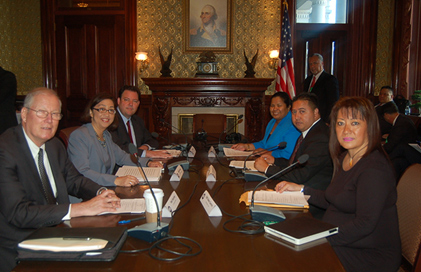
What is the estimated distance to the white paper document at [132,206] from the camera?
1.48 metres

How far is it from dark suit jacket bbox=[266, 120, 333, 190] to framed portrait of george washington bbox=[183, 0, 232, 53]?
4439mm

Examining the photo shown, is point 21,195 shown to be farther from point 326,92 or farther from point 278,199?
point 326,92

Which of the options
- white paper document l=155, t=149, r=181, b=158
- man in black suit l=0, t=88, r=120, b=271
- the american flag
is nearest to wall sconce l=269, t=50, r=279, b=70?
the american flag

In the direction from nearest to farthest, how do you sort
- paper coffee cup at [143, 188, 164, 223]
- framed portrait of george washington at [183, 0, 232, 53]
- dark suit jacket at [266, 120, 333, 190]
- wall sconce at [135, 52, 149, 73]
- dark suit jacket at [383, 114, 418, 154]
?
paper coffee cup at [143, 188, 164, 223] < dark suit jacket at [266, 120, 333, 190] < dark suit jacket at [383, 114, 418, 154] < wall sconce at [135, 52, 149, 73] < framed portrait of george washington at [183, 0, 232, 53]

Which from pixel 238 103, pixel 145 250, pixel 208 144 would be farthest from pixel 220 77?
pixel 145 250

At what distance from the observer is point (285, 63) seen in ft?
19.2

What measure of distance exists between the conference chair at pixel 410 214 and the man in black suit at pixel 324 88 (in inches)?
126

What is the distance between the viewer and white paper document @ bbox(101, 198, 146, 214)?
148 centimetres

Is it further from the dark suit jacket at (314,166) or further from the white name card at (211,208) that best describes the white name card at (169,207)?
the dark suit jacket at (314,166)

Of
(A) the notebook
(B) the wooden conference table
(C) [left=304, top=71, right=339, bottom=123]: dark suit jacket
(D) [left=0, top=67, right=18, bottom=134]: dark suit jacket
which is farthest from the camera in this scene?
(C) [left=304, top=71, right=339, bottom=123]: dark suit jacket

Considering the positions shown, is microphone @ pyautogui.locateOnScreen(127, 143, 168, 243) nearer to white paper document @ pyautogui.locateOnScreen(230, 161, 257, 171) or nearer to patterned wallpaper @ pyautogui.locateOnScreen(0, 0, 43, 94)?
white paper document @ pyautogui.locateOnScreen(230, 161, 257, 171)

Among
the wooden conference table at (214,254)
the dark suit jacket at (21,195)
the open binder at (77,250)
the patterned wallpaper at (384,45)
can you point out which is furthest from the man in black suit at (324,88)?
the open binder at (77,250)

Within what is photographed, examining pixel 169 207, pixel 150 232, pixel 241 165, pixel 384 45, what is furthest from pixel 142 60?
pixel 150 232

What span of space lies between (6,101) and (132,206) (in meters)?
2.39
